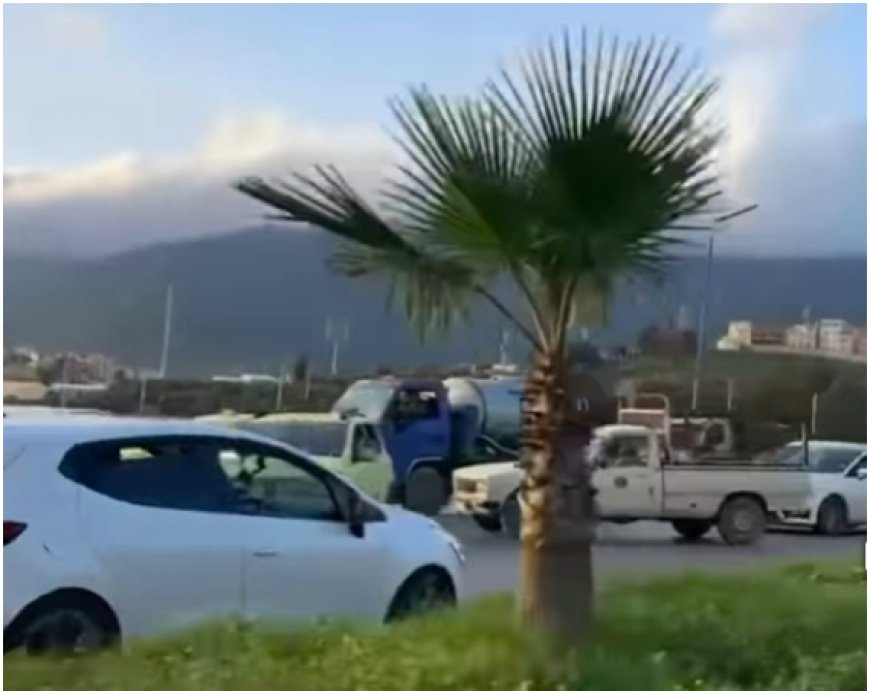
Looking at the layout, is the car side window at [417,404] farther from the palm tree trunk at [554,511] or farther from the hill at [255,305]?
the palm tree trunk at [554,511]

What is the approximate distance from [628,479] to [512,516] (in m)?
0.96

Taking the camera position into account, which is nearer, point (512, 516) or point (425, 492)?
point (512, 516)

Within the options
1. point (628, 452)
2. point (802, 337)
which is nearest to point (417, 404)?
point (628, 452)

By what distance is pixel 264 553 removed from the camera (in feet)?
17.9

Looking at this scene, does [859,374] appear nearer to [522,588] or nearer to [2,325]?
[522,588]

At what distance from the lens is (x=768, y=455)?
6125 mm

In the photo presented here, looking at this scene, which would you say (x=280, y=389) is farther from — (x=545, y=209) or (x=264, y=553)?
(x=545, y=209)

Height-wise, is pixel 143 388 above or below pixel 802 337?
below

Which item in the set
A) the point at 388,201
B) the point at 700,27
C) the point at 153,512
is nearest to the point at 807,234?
the point at 700,27

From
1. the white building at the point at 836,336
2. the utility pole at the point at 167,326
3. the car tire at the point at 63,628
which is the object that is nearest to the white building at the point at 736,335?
the white building at the point at 836,336

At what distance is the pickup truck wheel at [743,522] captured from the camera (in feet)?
20.8

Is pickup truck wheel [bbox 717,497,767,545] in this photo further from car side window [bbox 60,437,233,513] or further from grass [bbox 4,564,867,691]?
car side window [bbox 60,437,233,513]

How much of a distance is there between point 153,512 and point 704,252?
6.17 feet

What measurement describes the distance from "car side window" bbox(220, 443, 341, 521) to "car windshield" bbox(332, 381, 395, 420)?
24 centimetres
